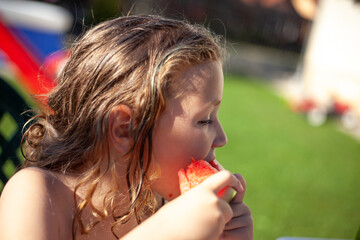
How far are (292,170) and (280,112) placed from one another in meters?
3.81

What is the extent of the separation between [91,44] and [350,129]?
7.78 metres

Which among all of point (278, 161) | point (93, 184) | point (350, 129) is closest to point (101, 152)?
point (93, 184)

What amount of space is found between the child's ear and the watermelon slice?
22 centimetres

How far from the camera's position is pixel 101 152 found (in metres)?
1.42

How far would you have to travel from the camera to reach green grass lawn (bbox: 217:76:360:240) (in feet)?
13.1

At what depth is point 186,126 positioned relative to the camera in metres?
1.35

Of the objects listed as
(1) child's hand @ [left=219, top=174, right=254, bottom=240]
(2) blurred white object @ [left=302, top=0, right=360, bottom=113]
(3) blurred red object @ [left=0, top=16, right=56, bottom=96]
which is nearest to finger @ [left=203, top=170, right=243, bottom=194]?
(1) child's hand @ [left=219, top=174, right=254, bottom=240]

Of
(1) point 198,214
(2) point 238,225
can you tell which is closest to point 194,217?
(1) point 198,214

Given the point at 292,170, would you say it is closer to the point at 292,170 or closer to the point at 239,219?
the point at 292,170

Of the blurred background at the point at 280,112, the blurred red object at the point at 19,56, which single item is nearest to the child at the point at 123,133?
the blurred background at the point at 280,112

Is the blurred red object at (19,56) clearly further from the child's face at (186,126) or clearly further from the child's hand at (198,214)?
the child's hand at (198,214)

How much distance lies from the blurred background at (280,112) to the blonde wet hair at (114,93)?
29 cm

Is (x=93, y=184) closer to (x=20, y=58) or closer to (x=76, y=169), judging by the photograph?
(x=76, y=169)

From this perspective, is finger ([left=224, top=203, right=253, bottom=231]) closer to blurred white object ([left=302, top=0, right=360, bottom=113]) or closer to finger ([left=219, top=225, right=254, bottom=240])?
finger ([left=219, top=225, right=254, bottom=240])
